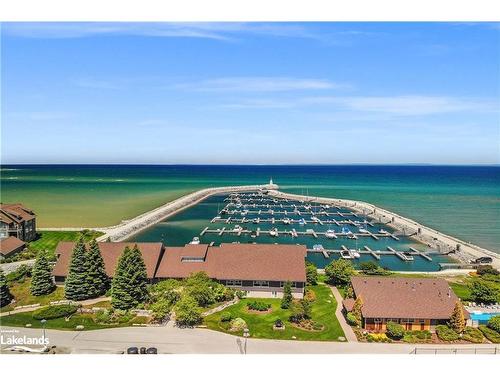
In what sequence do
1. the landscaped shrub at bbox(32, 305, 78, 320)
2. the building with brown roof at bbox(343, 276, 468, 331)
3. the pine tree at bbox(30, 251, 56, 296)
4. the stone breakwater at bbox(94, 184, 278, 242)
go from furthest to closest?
the stone breakwater at bbox(94, 184, 278, 242) → the pine tree at bbox(30, 251, 56, 296) → the landscaped shrub at bbox(32, 305, 78, 320) → the building with brown roof at bbox(343, 276, 468, 331)

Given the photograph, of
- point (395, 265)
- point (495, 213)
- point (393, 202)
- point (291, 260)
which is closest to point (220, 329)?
point (291, 260)

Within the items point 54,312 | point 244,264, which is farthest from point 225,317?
point 54,312

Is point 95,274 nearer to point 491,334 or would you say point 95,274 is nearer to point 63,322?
point 63,322

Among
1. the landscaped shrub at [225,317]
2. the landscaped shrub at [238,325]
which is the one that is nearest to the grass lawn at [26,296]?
the landscaped shrub at [225,317]

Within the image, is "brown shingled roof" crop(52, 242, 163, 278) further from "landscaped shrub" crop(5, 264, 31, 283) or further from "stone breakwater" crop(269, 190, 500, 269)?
"stone breakwater" crop(269, 190, 500, 269)

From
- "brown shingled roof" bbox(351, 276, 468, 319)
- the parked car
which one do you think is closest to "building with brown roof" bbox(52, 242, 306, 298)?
"brown shingled roof" bbox(351, 276, 468, 319)
